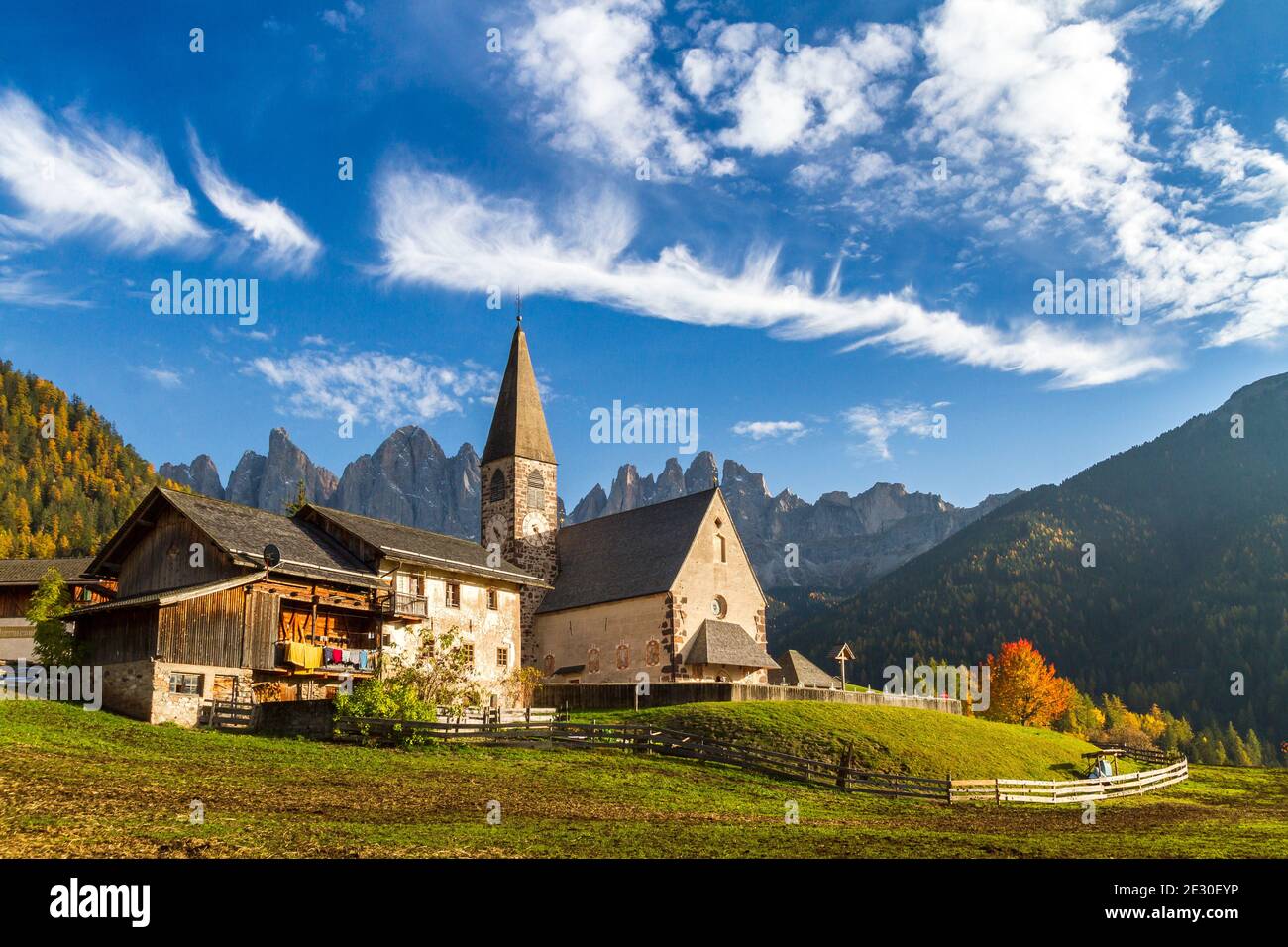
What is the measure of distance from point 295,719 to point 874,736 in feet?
70.7

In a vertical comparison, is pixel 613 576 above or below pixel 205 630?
above

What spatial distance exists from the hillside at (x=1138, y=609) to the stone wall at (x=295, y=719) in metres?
148

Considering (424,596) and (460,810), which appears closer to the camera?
(460,810)

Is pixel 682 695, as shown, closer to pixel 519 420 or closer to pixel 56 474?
pixel 519 420

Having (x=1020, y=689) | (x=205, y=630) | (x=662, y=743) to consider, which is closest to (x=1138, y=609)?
(x=1020, y=689)

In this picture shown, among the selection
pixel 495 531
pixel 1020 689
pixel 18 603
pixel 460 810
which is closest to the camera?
pixel 460 810

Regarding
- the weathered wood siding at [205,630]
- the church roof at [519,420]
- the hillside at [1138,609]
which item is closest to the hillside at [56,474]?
the church roof at [519,420]

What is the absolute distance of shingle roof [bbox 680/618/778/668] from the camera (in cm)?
5331

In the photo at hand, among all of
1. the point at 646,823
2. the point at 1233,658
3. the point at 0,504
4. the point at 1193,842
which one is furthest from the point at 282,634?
the point at 1233,658

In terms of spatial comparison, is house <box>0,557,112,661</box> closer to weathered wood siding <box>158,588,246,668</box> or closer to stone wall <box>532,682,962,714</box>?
weathered wood siding <box>158,588,246,668</box>

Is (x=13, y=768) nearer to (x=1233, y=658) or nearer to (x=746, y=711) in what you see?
(x=746, y=711)

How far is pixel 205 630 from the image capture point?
3697 centimetres

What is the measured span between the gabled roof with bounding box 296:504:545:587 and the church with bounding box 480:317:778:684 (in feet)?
13.3

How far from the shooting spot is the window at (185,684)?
35.1 m
